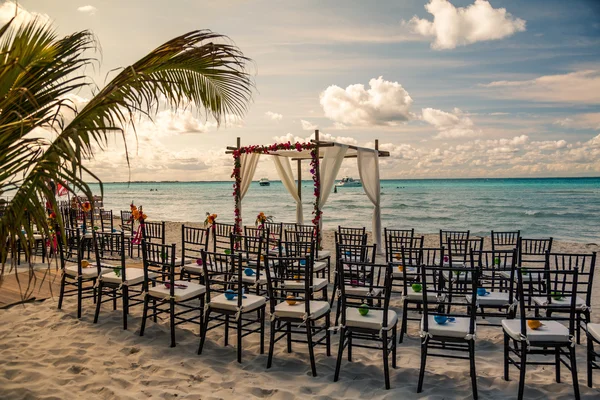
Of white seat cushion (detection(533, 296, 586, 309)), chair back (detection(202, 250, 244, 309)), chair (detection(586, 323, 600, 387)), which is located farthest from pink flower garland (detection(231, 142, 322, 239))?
chair (detection(586, 323, 600, 387))

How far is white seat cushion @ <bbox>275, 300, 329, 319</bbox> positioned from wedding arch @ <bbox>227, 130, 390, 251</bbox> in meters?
4.41

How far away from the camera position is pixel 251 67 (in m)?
3.12

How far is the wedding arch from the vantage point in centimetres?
860

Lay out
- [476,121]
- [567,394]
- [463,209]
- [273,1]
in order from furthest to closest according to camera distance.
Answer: [476,121]
[463,209]
[273,1]
[567,394]

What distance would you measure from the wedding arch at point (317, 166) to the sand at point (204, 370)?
14.7 ft

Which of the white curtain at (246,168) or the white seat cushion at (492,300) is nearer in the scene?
the white seat cushion at (492,300)

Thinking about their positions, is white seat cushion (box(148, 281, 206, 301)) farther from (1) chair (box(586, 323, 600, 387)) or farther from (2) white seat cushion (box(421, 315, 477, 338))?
(1) chair (box(586, 323, 600, 387))

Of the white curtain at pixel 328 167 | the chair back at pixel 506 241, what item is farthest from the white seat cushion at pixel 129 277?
the white curtain at pixel 328 167

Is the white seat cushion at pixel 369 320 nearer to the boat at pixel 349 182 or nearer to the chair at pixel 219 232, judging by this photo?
the chair at pixel 219 232

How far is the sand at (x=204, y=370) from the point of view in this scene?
3070 millimetres

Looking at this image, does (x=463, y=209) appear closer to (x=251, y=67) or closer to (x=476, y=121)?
(x=476, y=121)

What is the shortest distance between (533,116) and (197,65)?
34654 mm

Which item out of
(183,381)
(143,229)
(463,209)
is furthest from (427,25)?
(463,209)

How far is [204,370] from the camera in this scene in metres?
3.47
